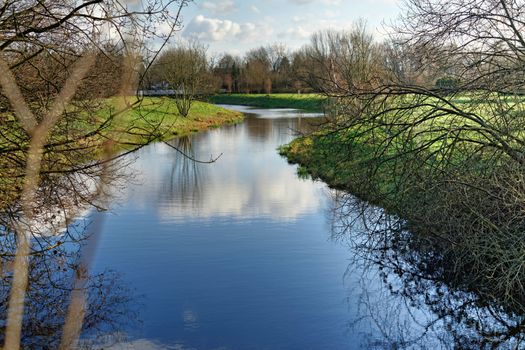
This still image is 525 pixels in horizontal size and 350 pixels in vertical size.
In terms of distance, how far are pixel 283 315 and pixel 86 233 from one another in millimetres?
4826

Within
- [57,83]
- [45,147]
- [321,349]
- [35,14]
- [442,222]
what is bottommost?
[321,349]

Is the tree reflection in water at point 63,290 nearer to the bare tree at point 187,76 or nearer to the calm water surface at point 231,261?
the calm water surface at point 231,261

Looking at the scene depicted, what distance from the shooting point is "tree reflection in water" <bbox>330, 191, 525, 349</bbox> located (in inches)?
258

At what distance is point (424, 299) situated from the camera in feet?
24.9

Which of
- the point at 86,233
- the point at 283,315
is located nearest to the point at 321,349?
the point at 283,315

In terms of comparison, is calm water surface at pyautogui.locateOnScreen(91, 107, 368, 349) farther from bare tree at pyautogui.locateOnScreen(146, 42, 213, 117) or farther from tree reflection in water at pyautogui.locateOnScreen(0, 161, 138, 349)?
bare tree at pyautogui.locateOnScreen(146, 42, 213, 117)

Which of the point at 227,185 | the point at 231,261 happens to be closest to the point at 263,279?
the point at 231,261

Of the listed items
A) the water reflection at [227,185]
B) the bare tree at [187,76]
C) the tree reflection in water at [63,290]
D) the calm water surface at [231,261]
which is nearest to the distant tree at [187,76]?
the bare tree at [187,76]

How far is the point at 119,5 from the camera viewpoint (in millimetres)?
5621

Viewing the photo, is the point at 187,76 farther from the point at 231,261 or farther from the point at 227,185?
the point at 231,261

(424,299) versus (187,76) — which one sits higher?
(187,76)

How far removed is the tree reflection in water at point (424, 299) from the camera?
6.54 metres

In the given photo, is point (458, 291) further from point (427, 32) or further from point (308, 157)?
point (308, 157)

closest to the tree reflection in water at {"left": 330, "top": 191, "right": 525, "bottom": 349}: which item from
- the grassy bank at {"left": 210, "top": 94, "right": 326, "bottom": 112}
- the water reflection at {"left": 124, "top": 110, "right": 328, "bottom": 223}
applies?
the water reflection at {"left": 124, "top": 110, "right": 328, "bottom": 223}
